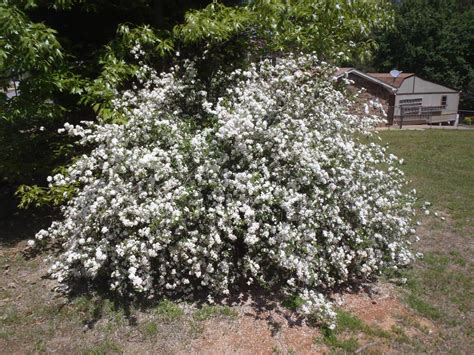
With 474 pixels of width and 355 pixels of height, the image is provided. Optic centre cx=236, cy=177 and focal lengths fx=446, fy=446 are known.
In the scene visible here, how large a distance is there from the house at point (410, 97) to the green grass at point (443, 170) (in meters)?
12.3

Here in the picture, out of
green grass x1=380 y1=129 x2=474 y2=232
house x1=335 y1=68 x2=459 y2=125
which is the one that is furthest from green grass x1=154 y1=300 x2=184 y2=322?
house x1=335 y1=68 x2=459 y2=125

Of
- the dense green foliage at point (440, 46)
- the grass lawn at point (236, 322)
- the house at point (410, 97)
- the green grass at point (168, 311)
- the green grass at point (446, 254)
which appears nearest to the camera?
the grass lawn at point (236, 322)

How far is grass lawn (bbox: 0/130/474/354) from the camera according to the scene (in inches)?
138

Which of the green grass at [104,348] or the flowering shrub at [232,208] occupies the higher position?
the flowering shrub at [232,208]

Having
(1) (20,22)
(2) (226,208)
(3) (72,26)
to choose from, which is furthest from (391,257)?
(3) (72,26)

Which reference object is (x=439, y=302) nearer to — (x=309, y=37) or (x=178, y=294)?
(x=178, y=294)

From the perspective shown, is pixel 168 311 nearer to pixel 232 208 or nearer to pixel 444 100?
pixel 232 208

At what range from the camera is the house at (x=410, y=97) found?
27906mm

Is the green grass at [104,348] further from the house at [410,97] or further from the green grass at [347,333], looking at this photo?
the house at [410,97]

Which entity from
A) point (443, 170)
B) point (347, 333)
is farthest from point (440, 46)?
point (347, 333)

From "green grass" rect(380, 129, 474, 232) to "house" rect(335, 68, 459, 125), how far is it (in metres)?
12.3

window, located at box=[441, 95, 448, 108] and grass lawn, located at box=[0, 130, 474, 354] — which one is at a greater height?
window, located at box=[441, 95, 448, 108]

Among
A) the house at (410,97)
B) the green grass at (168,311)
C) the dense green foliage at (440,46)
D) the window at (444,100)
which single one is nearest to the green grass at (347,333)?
the green grass at (168,311)

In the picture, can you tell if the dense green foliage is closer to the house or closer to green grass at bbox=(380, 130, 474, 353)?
the house
